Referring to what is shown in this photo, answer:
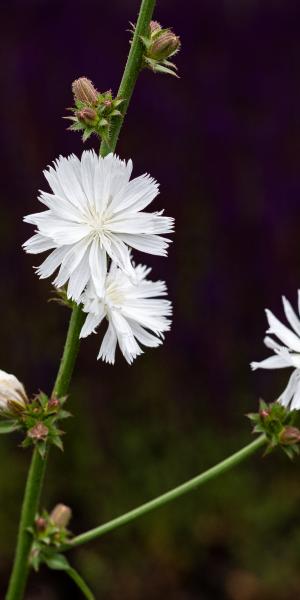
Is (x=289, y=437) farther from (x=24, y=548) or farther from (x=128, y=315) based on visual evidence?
(x=24, y=548)

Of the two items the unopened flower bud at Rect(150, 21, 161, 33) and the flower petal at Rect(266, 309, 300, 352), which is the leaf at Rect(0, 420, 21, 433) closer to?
the flower petal at Rect(266, 309, 300, 352)

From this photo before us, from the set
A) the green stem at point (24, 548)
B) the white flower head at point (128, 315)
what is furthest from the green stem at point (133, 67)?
the green stem at point (24, 548)

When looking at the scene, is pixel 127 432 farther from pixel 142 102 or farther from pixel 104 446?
pixel 142 102

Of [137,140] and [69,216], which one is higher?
[137,140]

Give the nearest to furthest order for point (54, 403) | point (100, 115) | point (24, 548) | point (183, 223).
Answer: point (100, 115) < point (54, 403) < point (24, 548) < point (183, 223)

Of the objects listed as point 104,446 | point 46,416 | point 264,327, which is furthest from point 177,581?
point 46,416

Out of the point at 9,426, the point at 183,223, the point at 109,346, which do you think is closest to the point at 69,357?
the point at 109,346
